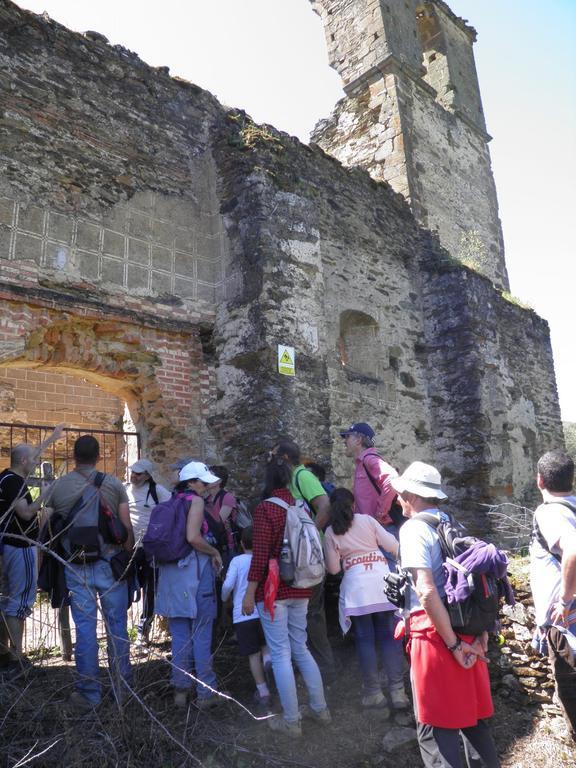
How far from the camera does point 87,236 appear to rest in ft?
20.7

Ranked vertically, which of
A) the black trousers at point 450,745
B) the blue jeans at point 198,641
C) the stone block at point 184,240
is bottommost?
the black trousers at point 450,745

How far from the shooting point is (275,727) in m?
3.82

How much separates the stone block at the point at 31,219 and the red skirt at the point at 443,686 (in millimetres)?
5043

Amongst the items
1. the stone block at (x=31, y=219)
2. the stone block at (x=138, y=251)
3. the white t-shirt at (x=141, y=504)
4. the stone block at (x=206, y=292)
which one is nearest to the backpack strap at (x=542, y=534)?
the white t-shirt at (x=141, y=504)

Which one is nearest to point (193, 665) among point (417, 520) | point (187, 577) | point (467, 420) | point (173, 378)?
point (187, 577)

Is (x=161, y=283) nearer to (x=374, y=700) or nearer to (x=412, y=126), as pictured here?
(x=374, y=700)

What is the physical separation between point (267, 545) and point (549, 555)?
1.68m

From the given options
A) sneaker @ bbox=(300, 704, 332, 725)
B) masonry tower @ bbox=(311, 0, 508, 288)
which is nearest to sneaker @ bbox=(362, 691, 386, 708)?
sneaker @ bbox=(300, 704, 332, 725)

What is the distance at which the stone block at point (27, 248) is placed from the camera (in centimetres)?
579

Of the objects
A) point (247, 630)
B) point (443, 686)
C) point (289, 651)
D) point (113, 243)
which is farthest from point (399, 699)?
point (113, 243)

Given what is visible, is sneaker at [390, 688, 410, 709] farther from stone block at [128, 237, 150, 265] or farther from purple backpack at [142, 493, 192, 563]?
stone block at [128, 237, 150, 265]

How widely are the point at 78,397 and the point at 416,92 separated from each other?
903 centimetres

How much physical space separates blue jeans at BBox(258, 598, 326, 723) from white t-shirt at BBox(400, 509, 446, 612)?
1.14 m

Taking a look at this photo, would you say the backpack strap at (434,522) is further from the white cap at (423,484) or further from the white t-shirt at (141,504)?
the white t-shirt at (141,504)
